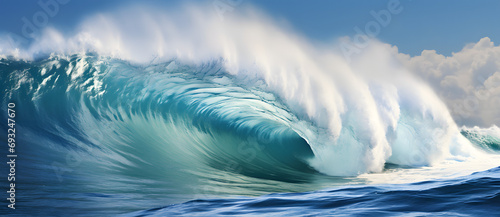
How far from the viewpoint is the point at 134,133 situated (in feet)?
30.3

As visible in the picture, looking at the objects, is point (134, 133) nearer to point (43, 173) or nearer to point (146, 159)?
point (146, 159)

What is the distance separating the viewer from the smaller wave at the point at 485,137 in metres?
17.6

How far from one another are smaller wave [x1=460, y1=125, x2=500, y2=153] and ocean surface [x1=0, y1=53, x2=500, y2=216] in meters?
5.11

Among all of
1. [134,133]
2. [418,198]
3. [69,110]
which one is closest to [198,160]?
[134,133]

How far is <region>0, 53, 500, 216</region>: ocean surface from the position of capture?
14.8 feet

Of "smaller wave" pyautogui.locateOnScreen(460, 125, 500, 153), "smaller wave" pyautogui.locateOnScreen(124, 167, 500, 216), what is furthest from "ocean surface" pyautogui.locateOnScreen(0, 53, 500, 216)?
"smaller wave" pyautogui.locateOnScreen(460, 125, 500, 153)

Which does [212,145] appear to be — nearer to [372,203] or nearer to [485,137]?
[372,203]

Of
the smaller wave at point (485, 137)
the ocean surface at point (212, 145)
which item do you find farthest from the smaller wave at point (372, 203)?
the smaller wave at point (485, 137)

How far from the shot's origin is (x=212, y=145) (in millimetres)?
10492

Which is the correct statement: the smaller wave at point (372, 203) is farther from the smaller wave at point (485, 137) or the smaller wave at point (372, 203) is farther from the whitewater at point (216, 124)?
the smaller wave at point (485, 137)

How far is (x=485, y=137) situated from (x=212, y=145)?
1616 cm

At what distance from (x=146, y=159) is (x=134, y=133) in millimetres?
1542

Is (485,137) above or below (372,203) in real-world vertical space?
above

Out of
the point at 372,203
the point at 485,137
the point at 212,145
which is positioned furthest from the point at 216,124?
the point at 485,137
